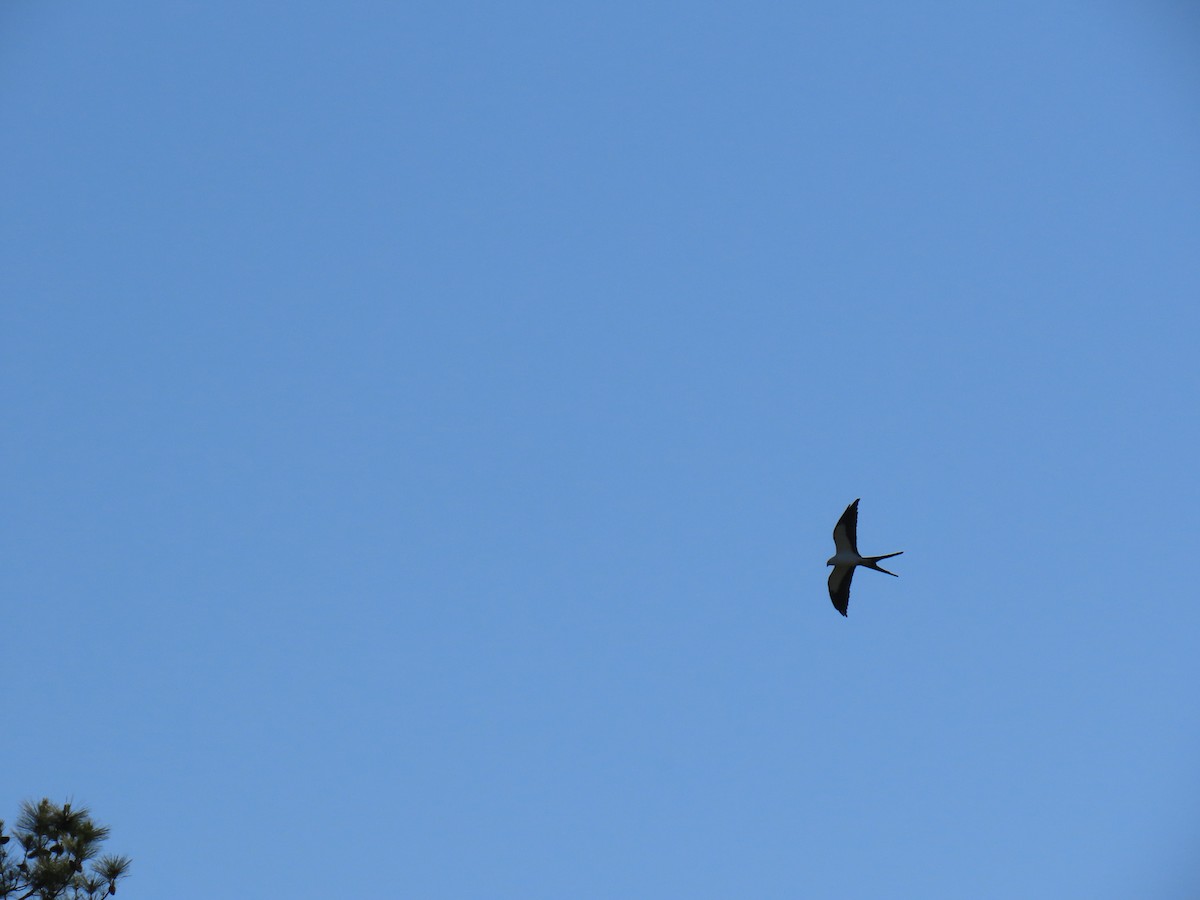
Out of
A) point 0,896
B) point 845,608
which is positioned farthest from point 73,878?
point 845,608

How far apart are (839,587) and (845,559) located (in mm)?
1003

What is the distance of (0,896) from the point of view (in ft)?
74.3

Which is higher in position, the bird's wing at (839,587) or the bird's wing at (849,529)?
the bird's wing at (849,529)

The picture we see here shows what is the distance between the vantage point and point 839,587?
35562 mm

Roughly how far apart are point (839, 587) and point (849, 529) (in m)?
1.95

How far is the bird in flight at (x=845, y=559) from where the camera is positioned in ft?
114

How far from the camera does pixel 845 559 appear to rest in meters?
35.1

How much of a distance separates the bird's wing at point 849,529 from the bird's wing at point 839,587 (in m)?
0.80

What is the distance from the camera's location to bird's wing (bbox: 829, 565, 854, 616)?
35500mm

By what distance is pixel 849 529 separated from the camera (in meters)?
34.9

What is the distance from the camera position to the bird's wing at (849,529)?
3478 cm

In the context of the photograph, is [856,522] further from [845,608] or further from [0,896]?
[0,896]

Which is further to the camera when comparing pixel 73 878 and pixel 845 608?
pixel 845 608

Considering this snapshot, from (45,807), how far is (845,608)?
22.3 metres
